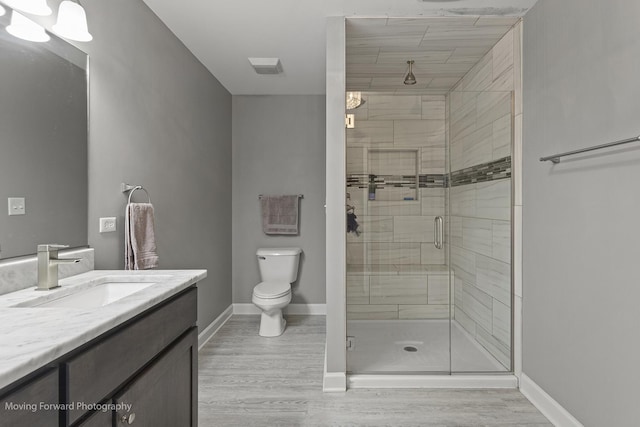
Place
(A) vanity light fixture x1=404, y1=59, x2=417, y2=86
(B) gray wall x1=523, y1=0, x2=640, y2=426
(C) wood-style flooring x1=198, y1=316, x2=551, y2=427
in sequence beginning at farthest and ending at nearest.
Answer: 1. (A) vanity light fixture x1=404, y1=59, x2=417, y2=86
2. (C) wood-style flooring x1=198, y1=316, x2=551, y2=427
3. (B) gray wall x1=523, y1=0, x2=640, y2=426

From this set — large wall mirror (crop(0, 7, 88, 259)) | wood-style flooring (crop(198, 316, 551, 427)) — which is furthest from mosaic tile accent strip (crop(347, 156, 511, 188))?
large wall mirror (crop(0, 7, 88, 259))

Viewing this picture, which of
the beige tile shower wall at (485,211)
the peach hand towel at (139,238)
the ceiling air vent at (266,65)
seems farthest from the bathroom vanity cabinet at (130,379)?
the ceiling air vent at (266,65)

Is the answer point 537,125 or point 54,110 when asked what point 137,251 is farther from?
point 537,125

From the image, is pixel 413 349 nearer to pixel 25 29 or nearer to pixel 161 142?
pixel 161 142

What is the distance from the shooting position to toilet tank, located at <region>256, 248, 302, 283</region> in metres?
3.76

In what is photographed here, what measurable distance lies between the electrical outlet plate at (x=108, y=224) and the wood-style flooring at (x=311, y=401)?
1.14 m

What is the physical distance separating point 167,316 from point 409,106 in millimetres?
2092

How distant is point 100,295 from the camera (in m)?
1.50

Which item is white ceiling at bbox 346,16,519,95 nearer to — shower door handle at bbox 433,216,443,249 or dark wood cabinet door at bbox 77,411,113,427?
shower door handle at bbox 433,216,443,249

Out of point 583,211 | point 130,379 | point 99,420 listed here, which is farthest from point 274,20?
point 99,420

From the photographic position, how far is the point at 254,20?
2414 mm

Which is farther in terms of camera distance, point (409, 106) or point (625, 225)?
point (409, 106)

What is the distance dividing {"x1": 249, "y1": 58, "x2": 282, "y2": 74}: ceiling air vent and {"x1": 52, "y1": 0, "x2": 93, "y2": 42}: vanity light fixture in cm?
166

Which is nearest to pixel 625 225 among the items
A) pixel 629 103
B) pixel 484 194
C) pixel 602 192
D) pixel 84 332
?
pixel 602 192
